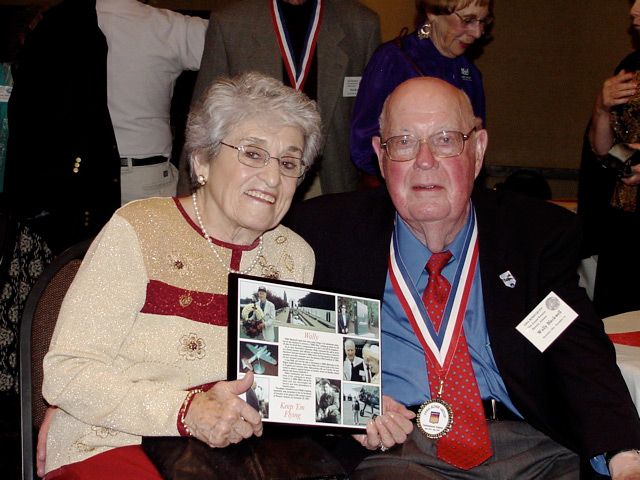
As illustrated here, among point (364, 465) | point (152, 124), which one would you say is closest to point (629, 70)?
point (152, 124)

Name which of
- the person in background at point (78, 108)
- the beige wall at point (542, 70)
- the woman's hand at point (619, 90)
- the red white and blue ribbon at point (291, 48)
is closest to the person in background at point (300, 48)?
the red white and blue ribbon at point (291, 48)

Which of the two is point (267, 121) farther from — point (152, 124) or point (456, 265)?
point (152, 124)

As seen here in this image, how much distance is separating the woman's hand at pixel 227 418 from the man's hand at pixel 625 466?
3.75ft

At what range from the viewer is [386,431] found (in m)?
2.30

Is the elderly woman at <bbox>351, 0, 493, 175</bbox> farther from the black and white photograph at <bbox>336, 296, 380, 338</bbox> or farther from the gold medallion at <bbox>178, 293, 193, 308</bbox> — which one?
the gold medallion at <bbox>178, 293, 193, 308</bbox>

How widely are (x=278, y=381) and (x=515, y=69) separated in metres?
6.21

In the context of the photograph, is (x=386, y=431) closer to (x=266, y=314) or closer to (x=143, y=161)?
(x=266, y=314)

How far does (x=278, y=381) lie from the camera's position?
6.98 feet

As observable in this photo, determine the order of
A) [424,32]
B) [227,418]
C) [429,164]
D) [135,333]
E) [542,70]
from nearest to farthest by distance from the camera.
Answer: [227,418]
[135,333]
[429,164]
[424,32]
[542,70]

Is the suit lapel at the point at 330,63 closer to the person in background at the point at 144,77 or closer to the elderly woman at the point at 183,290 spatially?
the person in background at the point at 144,77

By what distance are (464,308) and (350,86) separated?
2342mm

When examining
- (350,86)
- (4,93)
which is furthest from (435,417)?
(4,93)

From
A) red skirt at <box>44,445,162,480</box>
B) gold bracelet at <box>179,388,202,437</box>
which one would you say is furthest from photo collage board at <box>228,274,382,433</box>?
red skirt at <box>44,445,162,480</box>

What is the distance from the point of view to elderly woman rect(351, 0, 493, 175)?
4328 mm
